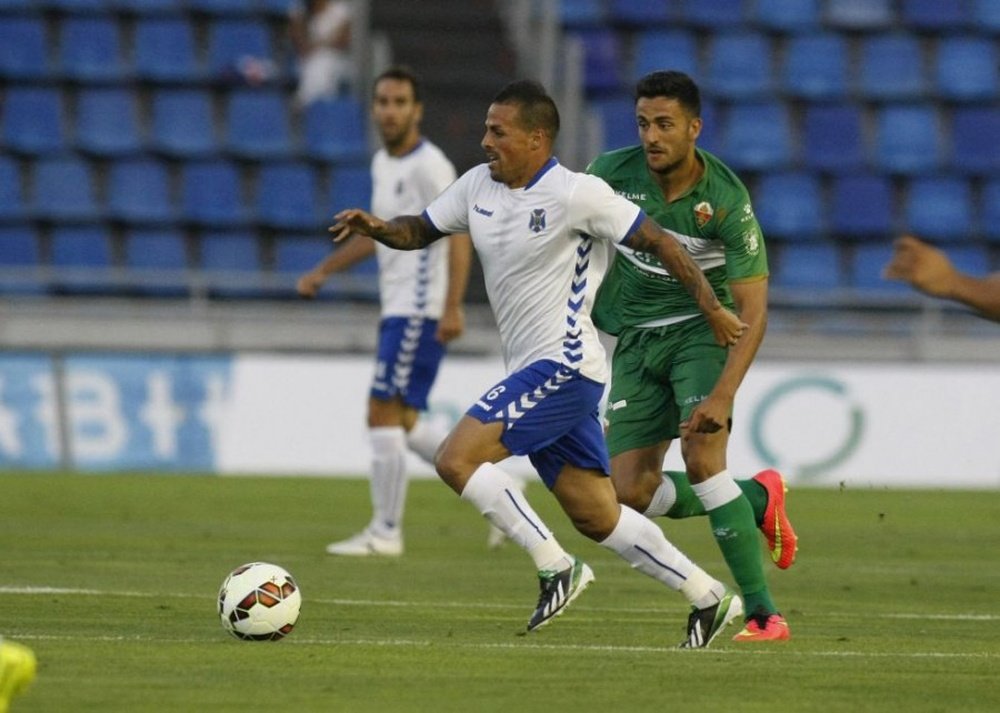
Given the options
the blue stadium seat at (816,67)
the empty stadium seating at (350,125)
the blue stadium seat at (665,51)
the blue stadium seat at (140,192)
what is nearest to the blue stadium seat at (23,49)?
the empty stadium seating at (350,125)

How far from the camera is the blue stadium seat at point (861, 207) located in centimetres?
2266

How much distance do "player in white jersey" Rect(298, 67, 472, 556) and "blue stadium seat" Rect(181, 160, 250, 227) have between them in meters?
9.59

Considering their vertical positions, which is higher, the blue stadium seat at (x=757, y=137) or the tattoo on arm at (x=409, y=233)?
the tattoo on arm at (x=409, y=233)

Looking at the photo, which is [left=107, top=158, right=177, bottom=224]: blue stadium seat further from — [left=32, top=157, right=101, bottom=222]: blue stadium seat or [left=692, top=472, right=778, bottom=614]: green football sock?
[left=692, top=472, right=778, bottom=614]: green football sock

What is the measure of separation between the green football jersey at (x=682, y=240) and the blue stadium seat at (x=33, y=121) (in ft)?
47.0

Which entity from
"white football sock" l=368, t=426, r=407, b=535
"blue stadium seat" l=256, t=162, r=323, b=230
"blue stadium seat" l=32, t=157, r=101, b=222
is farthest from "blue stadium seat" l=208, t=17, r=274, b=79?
"white football sock" l=368, t=426, r=407, b=535

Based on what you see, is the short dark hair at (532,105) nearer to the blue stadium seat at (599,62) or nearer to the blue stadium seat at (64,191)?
the blue stadium seat at (64,191)

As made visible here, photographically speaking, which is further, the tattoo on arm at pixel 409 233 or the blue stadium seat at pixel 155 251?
the blue stadium seat at pixel 155 251

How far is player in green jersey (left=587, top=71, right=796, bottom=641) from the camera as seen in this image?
7.96 meters

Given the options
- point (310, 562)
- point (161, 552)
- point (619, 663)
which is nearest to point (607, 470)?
point (619, 663)

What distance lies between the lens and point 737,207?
26.3ft

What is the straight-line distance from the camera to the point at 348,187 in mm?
21641

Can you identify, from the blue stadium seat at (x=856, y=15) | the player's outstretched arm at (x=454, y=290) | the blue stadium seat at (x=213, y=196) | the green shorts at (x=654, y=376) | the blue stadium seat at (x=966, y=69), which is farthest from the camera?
the blue stadium seat at (x=856, y=15)

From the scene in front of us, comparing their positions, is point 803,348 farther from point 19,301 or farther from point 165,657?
point 165,657
